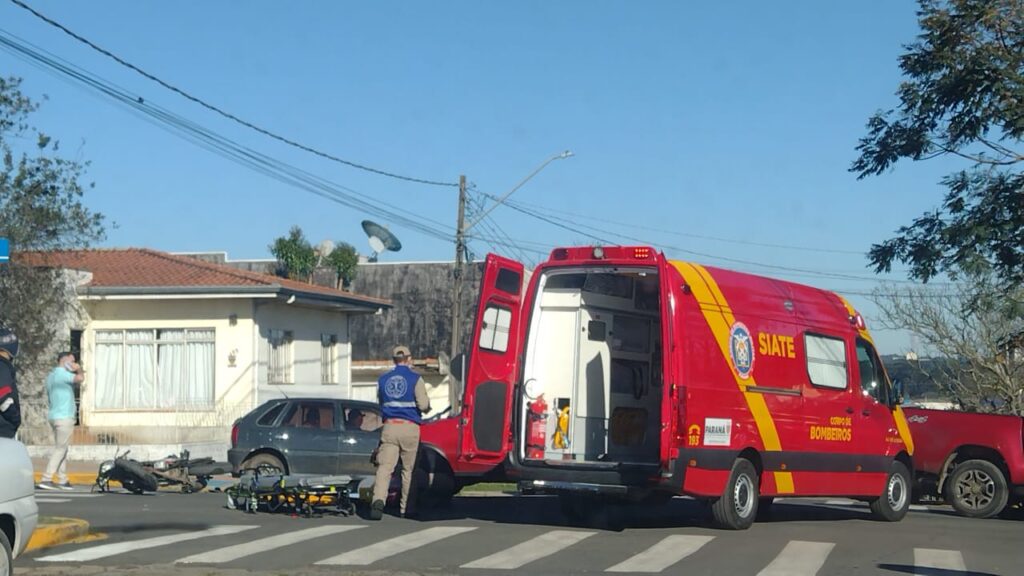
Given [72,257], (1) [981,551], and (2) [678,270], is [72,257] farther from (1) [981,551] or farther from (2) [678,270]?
(1) [981,551]

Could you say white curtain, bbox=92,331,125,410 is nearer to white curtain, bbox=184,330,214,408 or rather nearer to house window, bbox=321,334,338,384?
white curtain, bbox=184,330,214,408

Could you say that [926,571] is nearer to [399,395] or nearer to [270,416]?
[399,395]

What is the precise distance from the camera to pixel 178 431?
2666 centimetres

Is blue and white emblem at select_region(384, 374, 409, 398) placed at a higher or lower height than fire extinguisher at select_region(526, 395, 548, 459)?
higher

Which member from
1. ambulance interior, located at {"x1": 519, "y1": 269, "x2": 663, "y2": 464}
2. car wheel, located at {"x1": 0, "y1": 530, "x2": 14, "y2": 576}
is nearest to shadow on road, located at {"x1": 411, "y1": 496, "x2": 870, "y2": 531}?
ambulance interior, located at {"x1": 519, "y1": 269, "x2": 663, "y2": 464}

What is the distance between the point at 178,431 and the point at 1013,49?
17923 millimetres

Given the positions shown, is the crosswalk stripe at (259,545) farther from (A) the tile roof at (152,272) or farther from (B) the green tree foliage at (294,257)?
(B) the green tree foliage at (294,257)

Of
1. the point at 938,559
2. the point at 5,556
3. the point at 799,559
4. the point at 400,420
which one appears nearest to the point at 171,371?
the point at 400,420

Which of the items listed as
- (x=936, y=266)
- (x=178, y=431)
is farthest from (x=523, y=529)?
(x=178, y=431)

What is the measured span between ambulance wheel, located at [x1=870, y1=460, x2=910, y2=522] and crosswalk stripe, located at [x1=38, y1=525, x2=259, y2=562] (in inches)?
291

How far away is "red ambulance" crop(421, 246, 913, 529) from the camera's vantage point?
12.2 m

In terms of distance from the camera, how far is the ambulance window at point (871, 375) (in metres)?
15.0

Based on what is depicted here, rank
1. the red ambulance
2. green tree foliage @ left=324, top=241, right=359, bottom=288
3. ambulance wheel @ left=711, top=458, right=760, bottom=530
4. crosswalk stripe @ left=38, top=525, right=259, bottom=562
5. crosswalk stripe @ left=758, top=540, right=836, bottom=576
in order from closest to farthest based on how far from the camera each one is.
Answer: crosswalk stripe @ left=758, top=540, right=836, bottom=576 → crosswalk stripe @ left=38, top=525, right=259, bottom=562 → the red ambulance → ambulance wheel @ left=711, top=458, right=760, bottom=530 → green tree foliage @ left=324, top=241, right=359, bottom=288

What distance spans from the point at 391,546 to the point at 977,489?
868 cm
